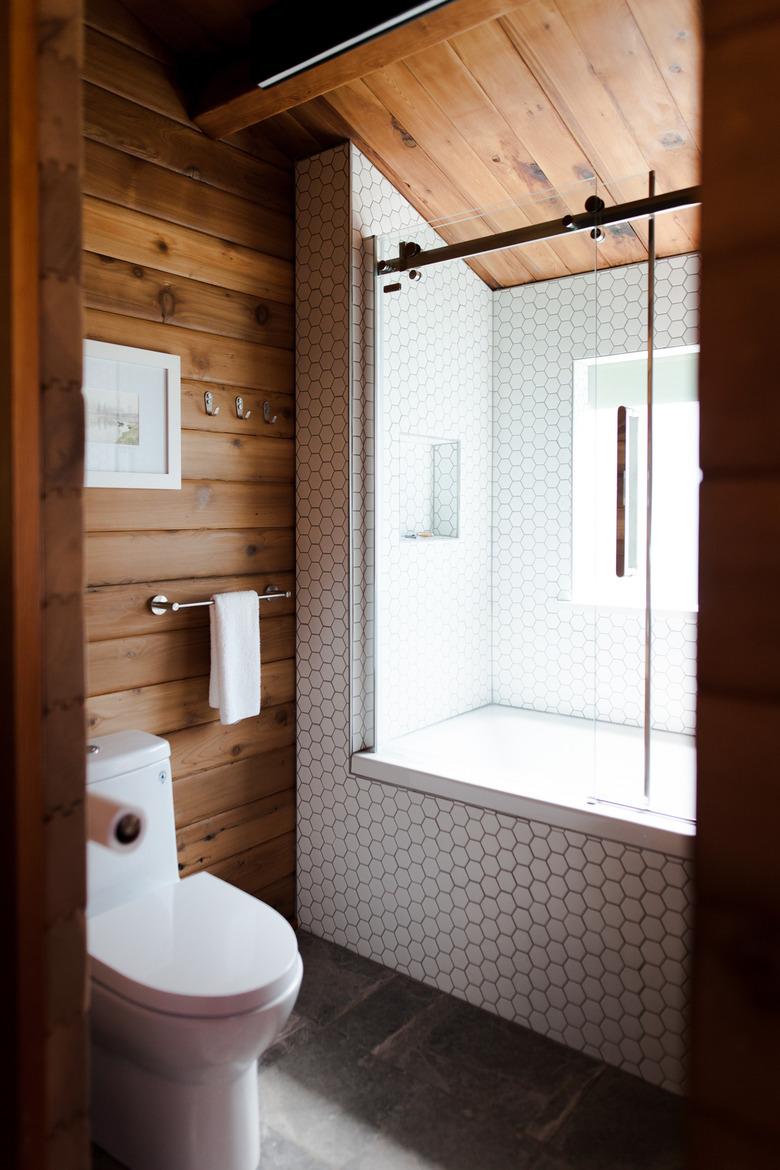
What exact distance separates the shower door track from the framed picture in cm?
80

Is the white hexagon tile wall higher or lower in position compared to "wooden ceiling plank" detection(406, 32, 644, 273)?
lower

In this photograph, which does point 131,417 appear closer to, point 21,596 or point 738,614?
point 21,596

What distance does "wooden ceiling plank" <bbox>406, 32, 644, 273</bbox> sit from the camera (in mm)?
2230

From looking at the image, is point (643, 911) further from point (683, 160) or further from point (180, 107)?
point (180, 107)

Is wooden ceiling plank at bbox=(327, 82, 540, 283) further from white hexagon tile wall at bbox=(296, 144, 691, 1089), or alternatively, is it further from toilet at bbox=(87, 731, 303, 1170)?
toilet at bbox=(87, 731, 303, 1170)

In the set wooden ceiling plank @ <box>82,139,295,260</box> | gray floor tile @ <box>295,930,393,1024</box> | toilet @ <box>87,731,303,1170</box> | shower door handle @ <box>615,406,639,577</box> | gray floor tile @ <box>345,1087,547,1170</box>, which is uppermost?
wooden ceiling plank @ <box>82,139,295,260</box>

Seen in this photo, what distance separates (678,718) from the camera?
217 cm

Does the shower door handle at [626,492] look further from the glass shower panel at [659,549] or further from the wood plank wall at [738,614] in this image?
the wood plank wall at [738,614]

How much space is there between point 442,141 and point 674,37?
687 millimetres

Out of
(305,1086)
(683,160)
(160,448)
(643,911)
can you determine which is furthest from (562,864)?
(683,160)

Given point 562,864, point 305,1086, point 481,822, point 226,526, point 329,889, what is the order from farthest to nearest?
point 329,889
point 226,526
point 481,822
point 562,864
point 305,1086

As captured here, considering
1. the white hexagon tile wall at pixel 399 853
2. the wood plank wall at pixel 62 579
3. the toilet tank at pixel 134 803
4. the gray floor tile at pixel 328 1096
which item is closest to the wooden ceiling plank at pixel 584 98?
the white hexagon tile wall at pixel 399 853

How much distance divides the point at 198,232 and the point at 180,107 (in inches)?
12.6

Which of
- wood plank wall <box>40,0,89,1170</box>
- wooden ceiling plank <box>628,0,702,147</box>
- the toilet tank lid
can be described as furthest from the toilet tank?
wooden ceiling plank <box>628,0,702,147</box>
